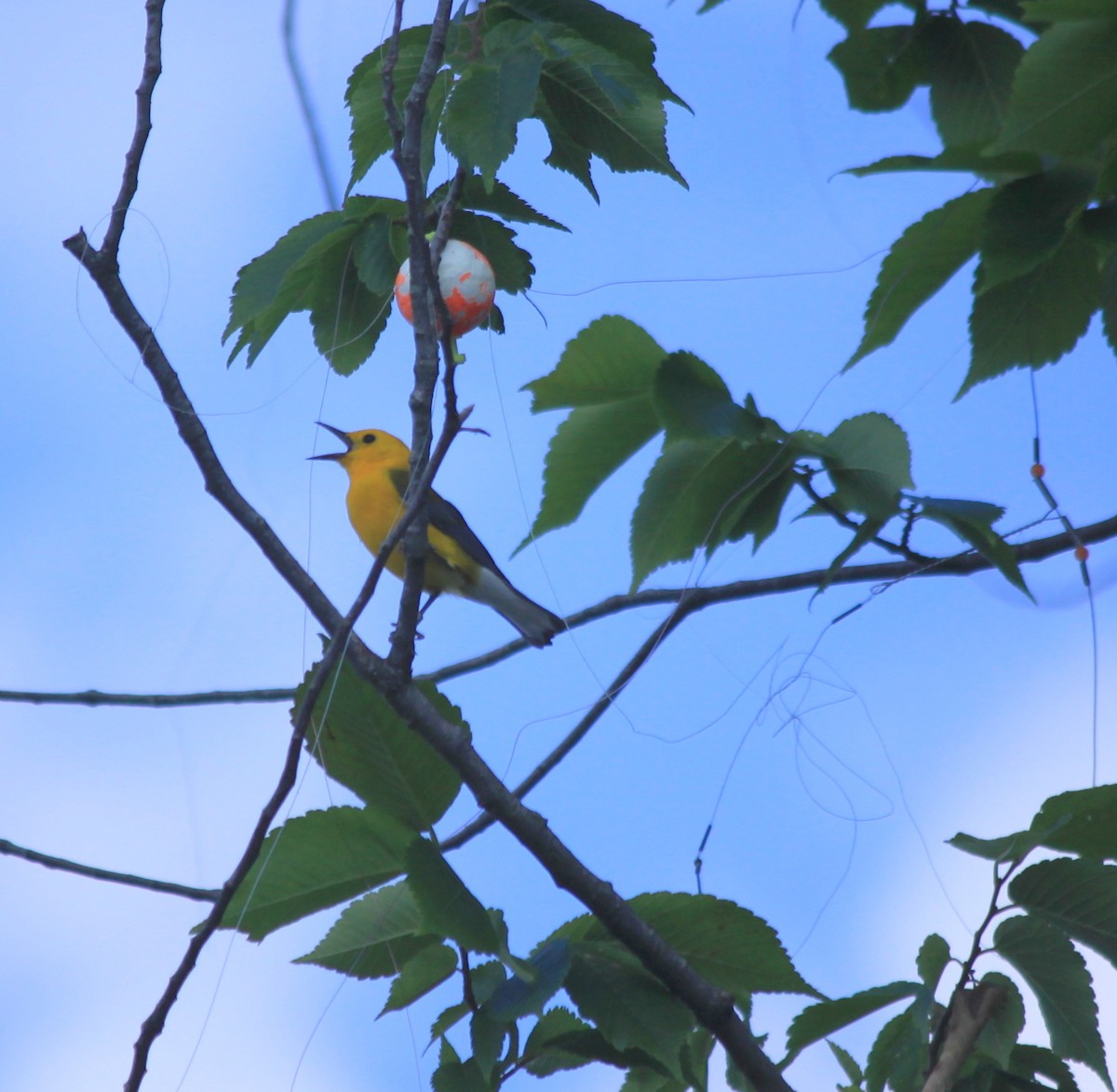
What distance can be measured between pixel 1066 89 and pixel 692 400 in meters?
0.71

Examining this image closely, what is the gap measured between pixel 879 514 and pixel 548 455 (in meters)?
0.63

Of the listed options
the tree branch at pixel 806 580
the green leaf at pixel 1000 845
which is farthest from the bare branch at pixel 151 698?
the green leaf at pixel 1000 845

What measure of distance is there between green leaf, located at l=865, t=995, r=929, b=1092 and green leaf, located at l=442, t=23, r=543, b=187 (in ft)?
5.50

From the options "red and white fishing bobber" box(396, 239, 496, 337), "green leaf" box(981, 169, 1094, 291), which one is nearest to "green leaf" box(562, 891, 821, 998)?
"green leaf" box(981, 169, 1094, 291)

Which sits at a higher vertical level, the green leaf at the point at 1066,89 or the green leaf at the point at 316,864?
the green leaf at the point at 1066,89

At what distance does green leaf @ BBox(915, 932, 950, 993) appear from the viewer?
226 cm

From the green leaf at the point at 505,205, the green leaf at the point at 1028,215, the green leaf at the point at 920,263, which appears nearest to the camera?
the green leaf at the point at 1028,215

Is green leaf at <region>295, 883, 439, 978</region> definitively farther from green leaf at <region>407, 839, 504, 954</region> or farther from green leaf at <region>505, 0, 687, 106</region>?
green leaf at <region>505, 0, 687, 106</region>

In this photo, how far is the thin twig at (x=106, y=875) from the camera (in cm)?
201

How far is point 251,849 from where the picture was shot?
1.85 metres

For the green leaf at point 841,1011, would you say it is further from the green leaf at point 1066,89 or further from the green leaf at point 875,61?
the green leaf at point 875,61

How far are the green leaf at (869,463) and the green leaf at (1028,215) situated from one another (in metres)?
0.29

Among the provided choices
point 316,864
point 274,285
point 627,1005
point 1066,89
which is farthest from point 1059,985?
point 274,285

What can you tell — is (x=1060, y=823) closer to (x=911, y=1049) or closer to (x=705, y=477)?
(x=911, y=1049)
